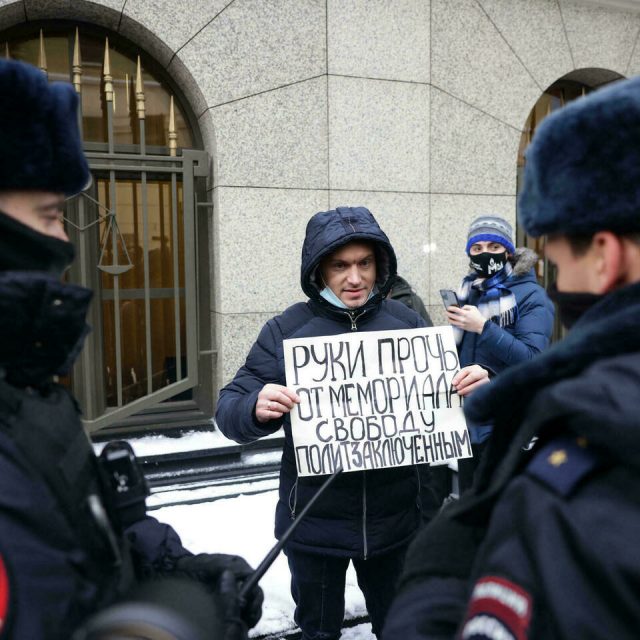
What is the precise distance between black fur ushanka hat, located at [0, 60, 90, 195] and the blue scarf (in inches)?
106

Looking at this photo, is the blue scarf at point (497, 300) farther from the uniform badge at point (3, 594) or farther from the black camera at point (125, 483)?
the uniform badge at point (3, 594)

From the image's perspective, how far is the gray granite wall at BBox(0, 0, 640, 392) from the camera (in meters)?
4.71

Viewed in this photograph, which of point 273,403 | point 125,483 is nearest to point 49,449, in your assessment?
point 125,483

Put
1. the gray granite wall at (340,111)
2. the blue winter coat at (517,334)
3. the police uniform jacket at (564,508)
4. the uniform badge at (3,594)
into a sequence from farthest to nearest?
the gray granite wall at (340,111)
the blue winter coat at (517,334)
the uniform badge at (3,594)
the police uniform jacket at (564,508)

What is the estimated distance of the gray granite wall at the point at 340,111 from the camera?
4.71 meters

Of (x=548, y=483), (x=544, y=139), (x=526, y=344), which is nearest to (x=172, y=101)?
(x=526, y=344)

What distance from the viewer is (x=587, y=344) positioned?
0.98 meters

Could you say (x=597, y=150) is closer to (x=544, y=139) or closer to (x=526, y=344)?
(x=544, y=139)

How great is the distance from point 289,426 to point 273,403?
279mm

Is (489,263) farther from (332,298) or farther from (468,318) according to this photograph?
(332,298)

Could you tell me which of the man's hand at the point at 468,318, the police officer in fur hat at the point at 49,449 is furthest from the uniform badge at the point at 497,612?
the man's hand at the point at 468,318

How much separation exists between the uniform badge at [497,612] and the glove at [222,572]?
25.5 inches

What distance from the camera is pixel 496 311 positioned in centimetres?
350

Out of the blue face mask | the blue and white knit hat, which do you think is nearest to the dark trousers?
the blue face mask
